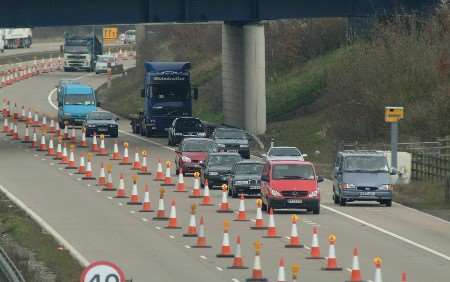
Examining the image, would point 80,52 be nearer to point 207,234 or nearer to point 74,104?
point 74,104

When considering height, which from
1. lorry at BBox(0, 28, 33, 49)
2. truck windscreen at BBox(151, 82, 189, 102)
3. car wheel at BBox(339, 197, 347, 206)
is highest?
lorry at BBox(0, 28, 33, 49)

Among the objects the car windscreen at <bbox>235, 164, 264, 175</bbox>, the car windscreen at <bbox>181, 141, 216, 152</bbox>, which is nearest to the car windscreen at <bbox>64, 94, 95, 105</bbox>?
the car windscreen at <bbox>181, 141, 216, 152</bbox>

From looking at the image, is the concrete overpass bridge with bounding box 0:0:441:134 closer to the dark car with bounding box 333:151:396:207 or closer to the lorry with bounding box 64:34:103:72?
the dark car with bounding box 333:151:396:207

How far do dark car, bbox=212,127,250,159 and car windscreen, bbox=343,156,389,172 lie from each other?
16004mm

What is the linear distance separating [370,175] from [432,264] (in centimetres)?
1397

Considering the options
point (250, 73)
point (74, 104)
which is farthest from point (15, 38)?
point (250, 73)

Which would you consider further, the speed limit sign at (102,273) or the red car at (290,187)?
the red car at (290,187)

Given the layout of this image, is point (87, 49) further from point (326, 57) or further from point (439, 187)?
point (439, 187)

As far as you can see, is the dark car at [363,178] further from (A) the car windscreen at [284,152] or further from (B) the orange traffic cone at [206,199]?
(A) the car windscreen at [284,152]

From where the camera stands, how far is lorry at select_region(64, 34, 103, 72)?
14088 cm

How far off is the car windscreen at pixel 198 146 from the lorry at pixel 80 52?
79398mm

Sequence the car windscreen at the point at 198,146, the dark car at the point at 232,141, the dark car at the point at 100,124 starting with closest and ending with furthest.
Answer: the car windscreen at the point at 198,146, the dark car at the point at 232,141, the dark car at the point at 100,124

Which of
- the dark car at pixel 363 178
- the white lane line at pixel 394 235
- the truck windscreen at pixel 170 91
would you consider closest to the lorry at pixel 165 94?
the truck windscreen at pixel 170 91

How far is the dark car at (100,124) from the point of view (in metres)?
77.9
